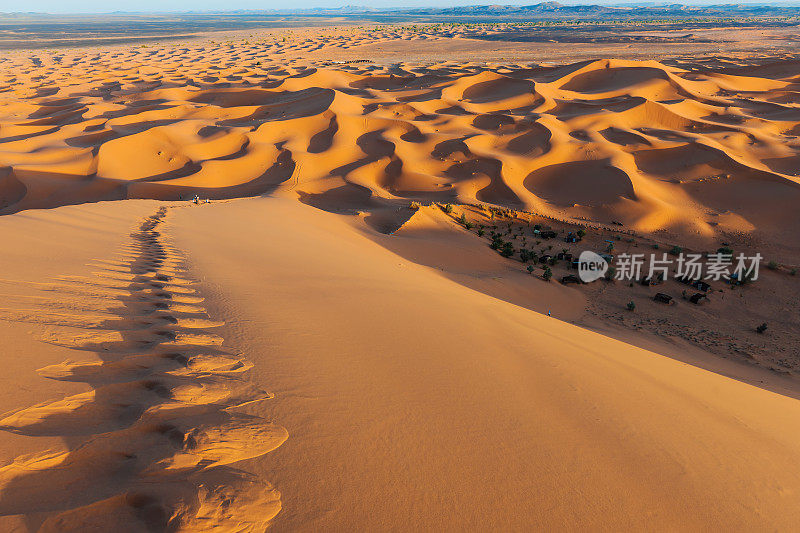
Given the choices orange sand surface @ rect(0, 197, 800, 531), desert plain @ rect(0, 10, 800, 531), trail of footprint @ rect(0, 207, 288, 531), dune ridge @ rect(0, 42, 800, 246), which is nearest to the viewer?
trail of footprint @ rect(0, 207, 288, 531)

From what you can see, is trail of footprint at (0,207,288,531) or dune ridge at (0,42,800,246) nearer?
trail of footprint at (0,207,288,531)

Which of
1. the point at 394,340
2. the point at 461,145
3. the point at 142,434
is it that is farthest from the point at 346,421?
the point at 461,145

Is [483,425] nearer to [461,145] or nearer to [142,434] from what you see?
[142,434]

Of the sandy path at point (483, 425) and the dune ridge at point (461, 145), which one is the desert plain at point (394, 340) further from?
the dune ridge at point (461, 145)

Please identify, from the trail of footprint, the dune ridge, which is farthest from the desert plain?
the dune ridge

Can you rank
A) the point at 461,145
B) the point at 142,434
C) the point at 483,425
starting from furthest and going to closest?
the point at 461,145, the point at 483,425, the point at 142,434

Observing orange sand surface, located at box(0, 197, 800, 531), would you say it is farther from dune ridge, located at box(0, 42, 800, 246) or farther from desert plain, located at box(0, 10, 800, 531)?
dune ridge, located at box(0, 42, 800, 246)
